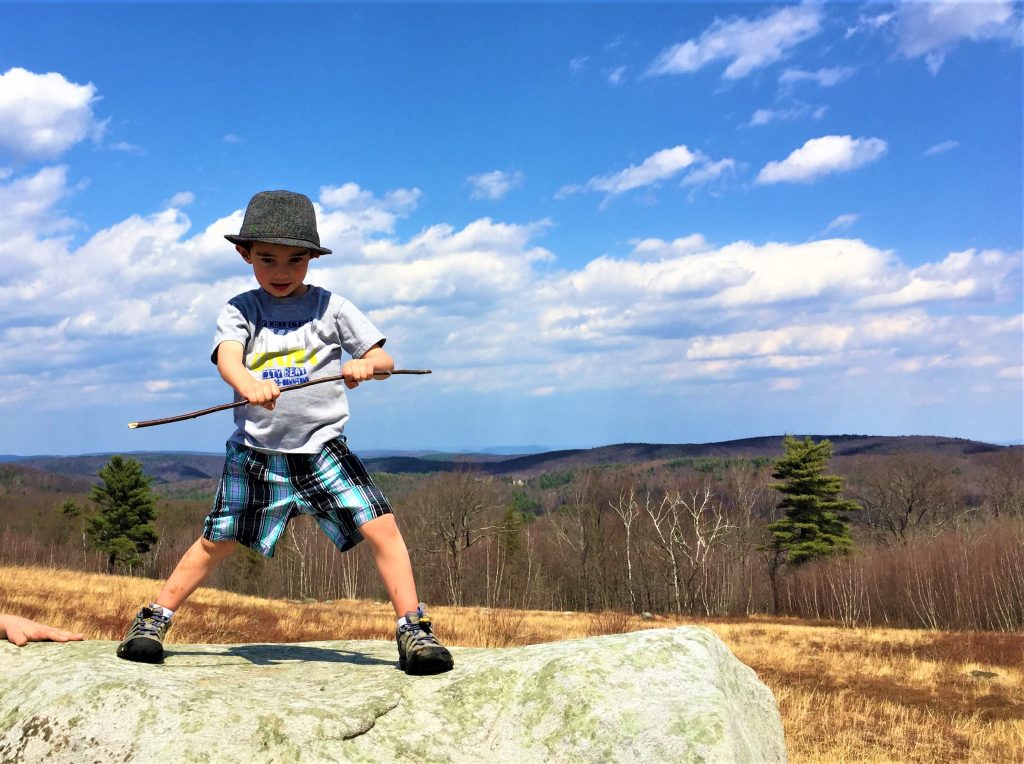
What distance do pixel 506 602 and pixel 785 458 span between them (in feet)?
→ 79.1

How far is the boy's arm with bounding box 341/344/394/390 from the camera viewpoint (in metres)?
3.79

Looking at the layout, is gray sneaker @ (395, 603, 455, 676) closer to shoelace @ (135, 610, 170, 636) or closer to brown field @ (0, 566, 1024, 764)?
shoelace @ (135, 610, 170, 636)

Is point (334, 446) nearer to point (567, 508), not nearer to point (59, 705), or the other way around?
point (59, 705)

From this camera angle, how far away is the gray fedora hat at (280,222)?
12.8 feet

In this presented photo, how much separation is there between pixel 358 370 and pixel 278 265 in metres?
0.74

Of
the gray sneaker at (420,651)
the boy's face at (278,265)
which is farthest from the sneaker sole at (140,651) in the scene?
the boy's face at (278,265)

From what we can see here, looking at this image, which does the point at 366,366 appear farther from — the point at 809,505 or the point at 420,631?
the point at 809,505

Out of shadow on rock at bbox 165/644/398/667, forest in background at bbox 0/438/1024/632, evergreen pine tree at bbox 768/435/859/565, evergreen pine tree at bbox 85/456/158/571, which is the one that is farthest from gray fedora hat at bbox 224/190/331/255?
evergreen pine tree at bbox 85/456/158/571

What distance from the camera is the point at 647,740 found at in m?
2.88

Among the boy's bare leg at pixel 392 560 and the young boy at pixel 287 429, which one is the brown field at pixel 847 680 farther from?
the young boy at pixel 287 429

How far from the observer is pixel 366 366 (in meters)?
3.82

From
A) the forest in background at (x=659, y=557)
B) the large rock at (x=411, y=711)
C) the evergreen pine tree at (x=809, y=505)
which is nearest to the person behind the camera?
the large rock at (x=411, y=711)

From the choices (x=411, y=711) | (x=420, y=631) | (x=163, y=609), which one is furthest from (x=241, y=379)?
(x=411, y=711)

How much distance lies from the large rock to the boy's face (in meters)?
1.91
